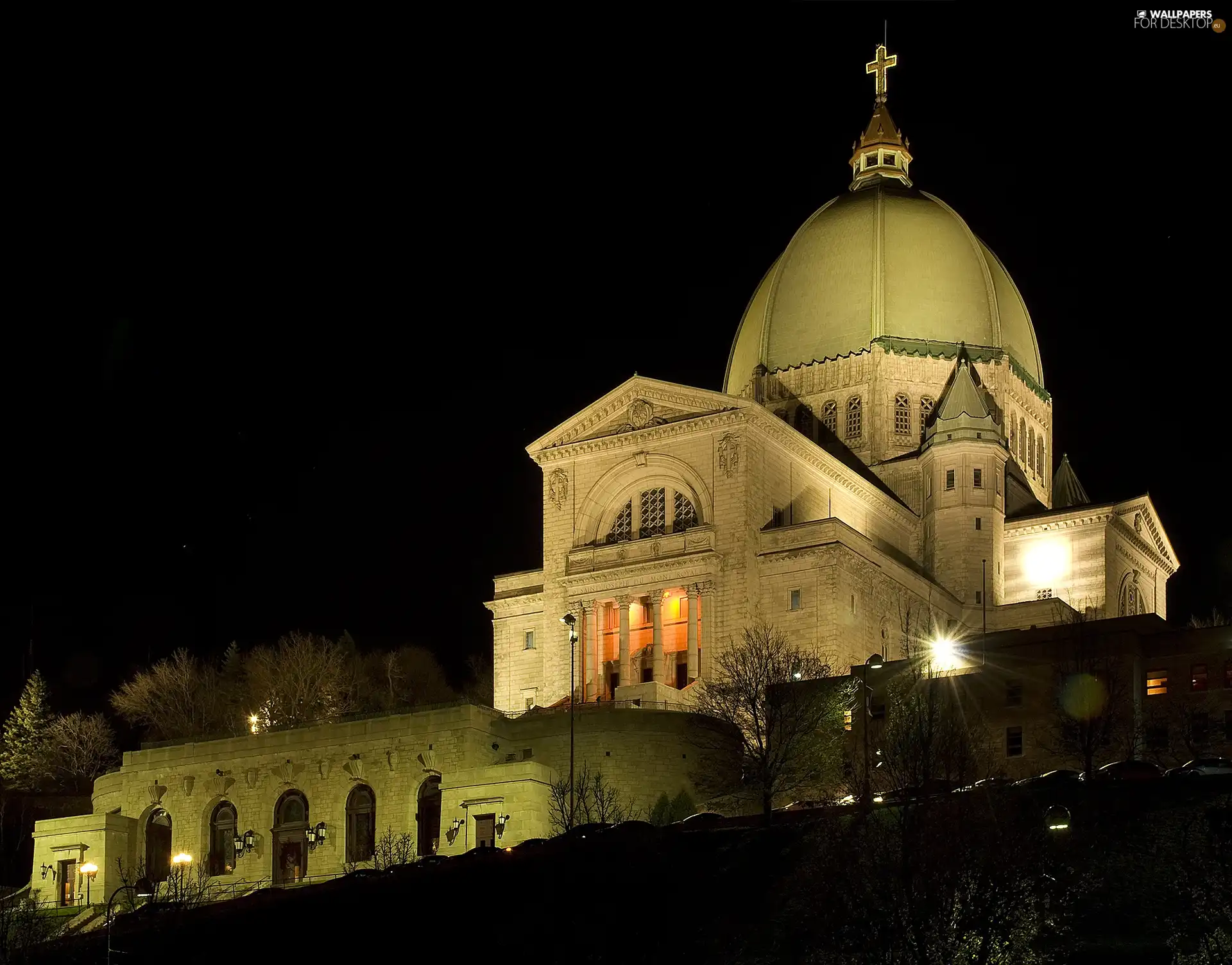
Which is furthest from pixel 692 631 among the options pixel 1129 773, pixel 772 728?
pixel 1129 773

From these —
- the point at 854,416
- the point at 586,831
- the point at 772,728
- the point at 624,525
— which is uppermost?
the point at 854,416

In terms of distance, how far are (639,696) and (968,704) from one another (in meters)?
15.3

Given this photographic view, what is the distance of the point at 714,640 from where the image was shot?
101562 millimetres

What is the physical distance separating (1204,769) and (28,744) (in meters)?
64.1

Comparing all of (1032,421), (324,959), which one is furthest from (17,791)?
(1032,421)

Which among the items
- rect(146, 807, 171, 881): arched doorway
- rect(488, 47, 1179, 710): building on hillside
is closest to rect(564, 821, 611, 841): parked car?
rect(488, 47, 1179, 710): building on hillside

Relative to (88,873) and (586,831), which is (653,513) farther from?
(586,831)

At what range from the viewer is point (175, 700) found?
384 ft

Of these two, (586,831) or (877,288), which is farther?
(877,288)

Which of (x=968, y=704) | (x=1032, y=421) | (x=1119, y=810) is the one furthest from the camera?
(x=1032, y=421)

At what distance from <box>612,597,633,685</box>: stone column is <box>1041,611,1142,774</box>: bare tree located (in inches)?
856

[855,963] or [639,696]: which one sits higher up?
[639,696]

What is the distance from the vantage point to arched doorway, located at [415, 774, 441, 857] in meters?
87.5

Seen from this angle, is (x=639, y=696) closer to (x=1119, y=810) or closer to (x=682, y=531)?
(x=682, y=531)
